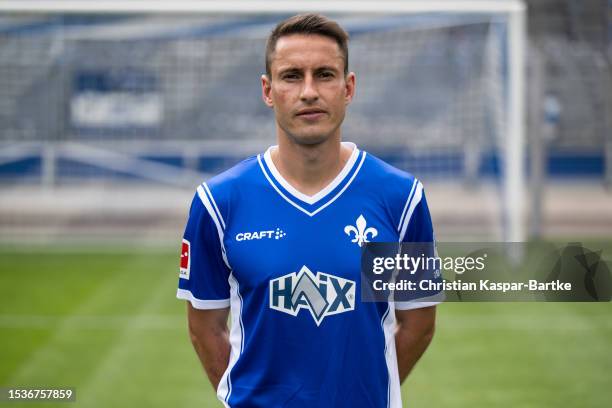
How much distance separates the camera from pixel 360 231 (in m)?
2.56

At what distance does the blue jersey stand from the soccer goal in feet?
22.5

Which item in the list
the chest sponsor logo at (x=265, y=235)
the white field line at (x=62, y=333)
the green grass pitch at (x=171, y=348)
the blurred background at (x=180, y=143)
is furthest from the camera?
the blurred background at (x=180, y=143)

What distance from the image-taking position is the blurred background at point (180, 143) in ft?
25.1

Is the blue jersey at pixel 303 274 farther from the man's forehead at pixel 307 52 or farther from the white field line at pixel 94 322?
the white field line at pixel 94 322

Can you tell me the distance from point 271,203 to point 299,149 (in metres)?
0.17

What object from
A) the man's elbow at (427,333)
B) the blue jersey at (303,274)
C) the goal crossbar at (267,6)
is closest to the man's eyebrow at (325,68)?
the blue jersey at (303,274)

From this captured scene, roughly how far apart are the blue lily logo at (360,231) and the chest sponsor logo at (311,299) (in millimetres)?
116

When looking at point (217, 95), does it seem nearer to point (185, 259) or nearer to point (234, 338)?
point (185, 259)

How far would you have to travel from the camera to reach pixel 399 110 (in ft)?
35.2

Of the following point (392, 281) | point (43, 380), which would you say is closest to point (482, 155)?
point (43, 380)

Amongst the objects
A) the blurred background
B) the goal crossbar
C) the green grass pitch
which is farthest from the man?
the goal crossbar

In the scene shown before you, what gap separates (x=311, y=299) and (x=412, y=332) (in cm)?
47

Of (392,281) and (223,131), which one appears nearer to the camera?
(392,281)

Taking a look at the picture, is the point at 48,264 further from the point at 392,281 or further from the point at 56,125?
the point at 392,281
